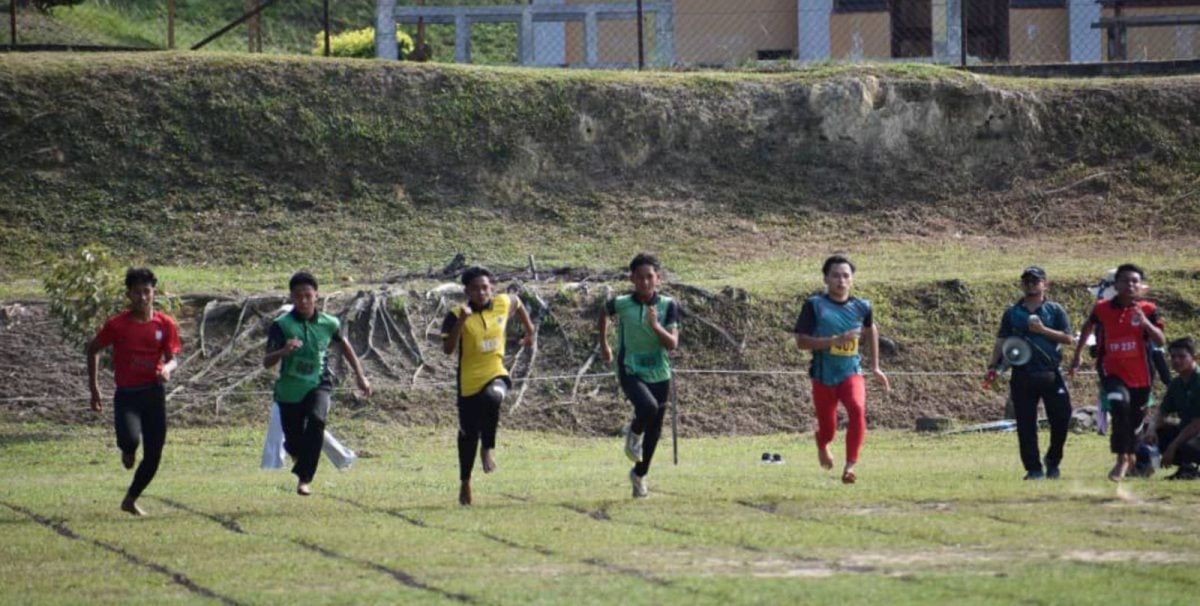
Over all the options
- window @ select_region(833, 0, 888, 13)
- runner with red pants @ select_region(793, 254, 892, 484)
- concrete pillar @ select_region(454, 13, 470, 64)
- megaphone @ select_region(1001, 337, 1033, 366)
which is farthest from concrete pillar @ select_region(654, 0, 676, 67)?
runner with red pants @ select_region(793, 254, 892, 484)

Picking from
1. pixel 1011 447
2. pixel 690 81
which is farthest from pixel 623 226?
pixel 1011 447

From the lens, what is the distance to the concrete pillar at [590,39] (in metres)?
36.8

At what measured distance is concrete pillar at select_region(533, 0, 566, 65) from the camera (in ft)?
123

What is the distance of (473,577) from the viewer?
1060 cm

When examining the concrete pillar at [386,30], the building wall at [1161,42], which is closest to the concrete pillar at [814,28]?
the building wall at [1161,42]

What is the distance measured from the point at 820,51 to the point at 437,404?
1683 centimetres

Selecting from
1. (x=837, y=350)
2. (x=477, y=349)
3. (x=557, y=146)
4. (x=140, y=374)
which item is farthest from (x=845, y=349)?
(x=557, y=146)

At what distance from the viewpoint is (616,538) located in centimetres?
1204

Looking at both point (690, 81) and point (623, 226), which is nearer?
point (623, 226)

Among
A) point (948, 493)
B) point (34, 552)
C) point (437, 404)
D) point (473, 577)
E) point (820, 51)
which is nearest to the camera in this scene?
point (473, 577)

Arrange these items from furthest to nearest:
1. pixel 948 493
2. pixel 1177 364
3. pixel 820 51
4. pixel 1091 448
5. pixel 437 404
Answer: pixel 820 51 < pixel 437 404 < pixel 1091 448 < pixel 1177 364 < pixel 948 493

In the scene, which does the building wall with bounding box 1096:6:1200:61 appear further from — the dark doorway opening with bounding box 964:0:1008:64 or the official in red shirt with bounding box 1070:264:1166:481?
the official in red shirt with bounding box 1070:264:1166:481

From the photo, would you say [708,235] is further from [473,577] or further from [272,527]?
[473,577]

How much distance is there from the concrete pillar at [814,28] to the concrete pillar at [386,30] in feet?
27.9
